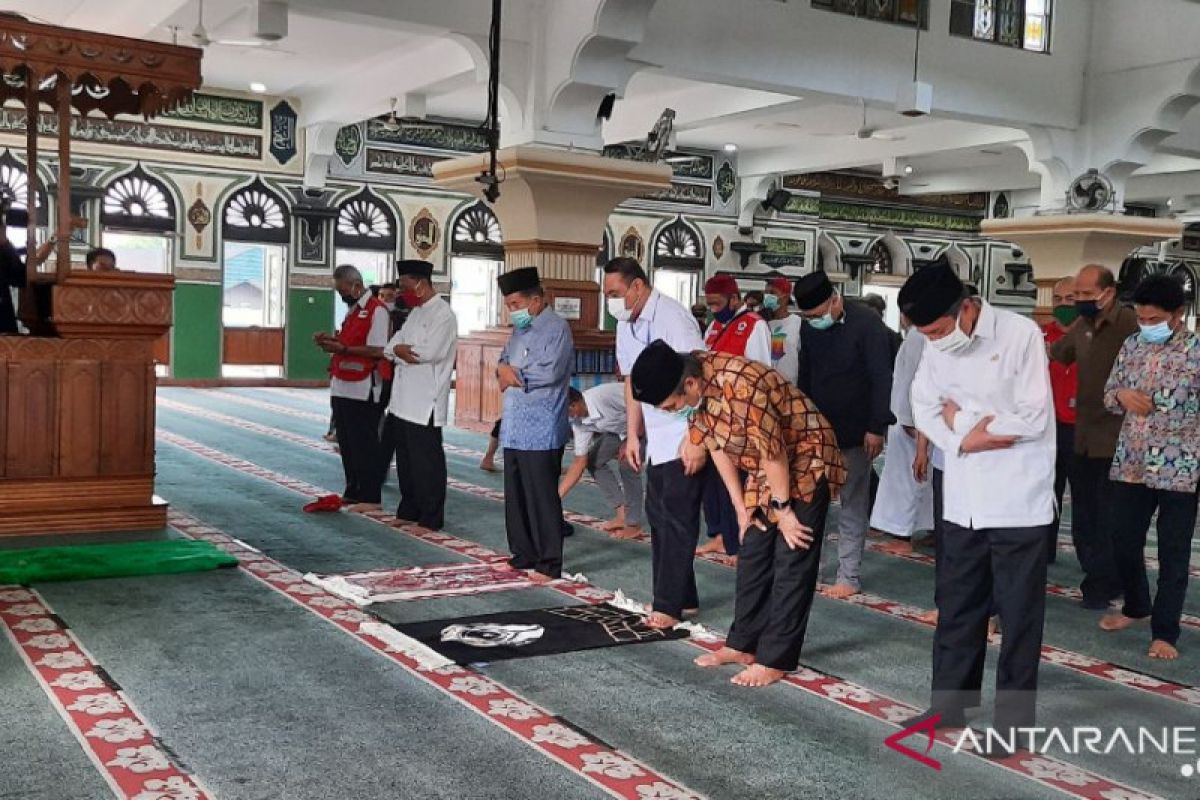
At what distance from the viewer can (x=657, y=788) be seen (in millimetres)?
2830

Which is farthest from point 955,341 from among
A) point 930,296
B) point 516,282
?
point 516,282

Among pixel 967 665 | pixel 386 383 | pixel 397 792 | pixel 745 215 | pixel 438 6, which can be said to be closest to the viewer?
pixel 397 792

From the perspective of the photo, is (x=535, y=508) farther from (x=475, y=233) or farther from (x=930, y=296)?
(x=475, y=233)

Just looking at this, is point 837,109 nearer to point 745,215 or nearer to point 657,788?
point 745,215

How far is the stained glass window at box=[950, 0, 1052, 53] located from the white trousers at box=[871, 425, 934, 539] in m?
6.11

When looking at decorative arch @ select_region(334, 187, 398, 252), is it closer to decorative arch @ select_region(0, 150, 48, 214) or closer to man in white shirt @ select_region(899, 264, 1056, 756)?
decorative arch @ select_region(0, 150, 48, 214)

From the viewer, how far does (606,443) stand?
19.6 feet

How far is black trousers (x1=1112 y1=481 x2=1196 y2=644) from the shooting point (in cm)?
404

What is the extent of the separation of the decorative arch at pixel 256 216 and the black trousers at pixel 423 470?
31.6 ft

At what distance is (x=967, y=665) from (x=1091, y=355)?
200 centimetres

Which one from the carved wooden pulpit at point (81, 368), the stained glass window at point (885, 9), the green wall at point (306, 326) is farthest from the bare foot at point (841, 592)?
the green wall at point (306, 326)

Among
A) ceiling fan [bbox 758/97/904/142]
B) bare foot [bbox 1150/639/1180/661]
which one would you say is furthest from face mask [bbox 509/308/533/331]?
ceiling fan [bbox 758/97/904/142]

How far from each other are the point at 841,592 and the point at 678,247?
44.3ft

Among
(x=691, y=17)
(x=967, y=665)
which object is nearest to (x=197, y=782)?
(x=967, y=665)
